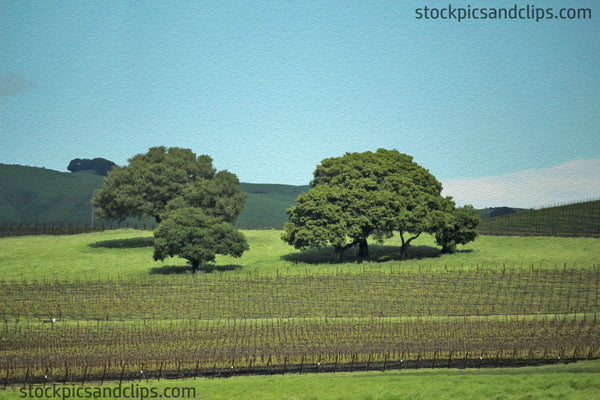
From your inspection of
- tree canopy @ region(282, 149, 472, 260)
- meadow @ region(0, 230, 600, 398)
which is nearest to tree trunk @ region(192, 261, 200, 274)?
meadow @ region(0, 230, 600, 398)

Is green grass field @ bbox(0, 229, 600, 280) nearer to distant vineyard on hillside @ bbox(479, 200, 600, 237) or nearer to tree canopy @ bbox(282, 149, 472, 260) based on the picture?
tree canopy @ bbox(282, 149, 472, 260)

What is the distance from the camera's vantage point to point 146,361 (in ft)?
153

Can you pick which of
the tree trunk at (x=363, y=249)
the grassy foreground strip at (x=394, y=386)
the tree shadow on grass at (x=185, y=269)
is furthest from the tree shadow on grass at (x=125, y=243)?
the grassy foreground strip at (x=394, y=386)

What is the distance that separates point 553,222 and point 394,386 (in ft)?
305

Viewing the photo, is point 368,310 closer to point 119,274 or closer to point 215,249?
point 215,249

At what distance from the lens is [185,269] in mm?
87750

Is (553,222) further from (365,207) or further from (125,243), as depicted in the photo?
(125,243)

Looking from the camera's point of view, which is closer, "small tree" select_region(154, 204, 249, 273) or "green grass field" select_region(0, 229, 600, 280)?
"small tree" select_region(154, 204, 249, 273)

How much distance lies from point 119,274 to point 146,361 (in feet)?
137

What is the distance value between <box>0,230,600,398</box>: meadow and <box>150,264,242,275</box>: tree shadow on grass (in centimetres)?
35

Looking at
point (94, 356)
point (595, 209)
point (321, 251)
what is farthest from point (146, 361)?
point (595, 209)

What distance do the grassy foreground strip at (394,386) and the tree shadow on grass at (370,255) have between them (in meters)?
48.6

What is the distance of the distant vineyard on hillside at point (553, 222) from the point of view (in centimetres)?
11300

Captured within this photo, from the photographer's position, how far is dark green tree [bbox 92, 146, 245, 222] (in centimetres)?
10062
